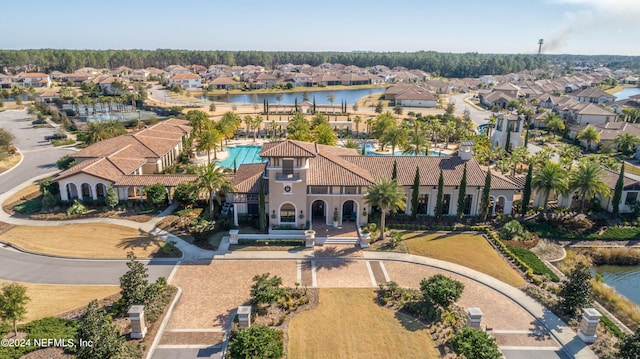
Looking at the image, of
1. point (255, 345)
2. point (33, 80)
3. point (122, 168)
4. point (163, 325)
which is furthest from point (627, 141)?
point (33, 80)

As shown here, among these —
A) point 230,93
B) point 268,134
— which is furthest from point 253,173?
point 230,93

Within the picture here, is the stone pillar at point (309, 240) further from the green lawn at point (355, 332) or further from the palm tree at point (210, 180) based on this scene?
the palm tree at point (210, 180)

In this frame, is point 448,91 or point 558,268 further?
point 448,91

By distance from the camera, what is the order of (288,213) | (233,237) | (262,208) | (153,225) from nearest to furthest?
1. (233,237)
2. (262,208)
3. (288,213)
4. (153,225)

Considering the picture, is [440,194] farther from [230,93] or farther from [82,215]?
[230,93]

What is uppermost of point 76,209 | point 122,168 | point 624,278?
point 122,168

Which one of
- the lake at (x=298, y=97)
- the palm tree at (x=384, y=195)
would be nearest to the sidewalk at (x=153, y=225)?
the palm tree at (x=384, y=195)

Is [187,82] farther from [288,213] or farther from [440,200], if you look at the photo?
[440,200]
